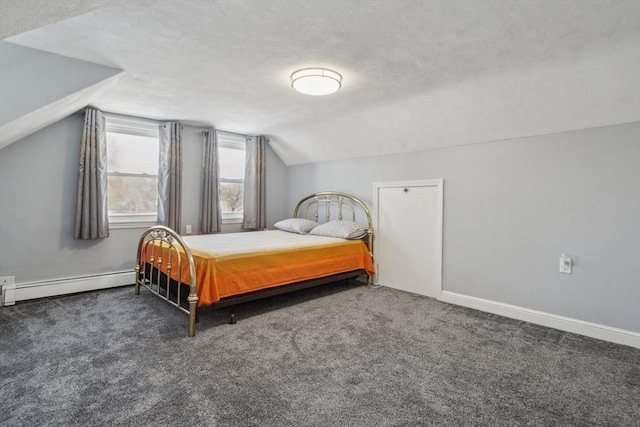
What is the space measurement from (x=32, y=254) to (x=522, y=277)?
4973mm

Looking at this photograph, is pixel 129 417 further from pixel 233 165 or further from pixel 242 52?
pixel 233 165

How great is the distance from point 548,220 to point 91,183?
4675mm

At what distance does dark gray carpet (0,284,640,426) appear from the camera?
165 centimetres

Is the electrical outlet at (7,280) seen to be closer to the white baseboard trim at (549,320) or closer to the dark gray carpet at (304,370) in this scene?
the dark gray carpet at (304,370)

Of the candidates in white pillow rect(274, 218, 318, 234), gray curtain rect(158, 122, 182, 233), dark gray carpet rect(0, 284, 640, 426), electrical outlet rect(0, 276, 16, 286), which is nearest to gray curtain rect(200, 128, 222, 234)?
gray curtain rect(158, 122, 182, 233)

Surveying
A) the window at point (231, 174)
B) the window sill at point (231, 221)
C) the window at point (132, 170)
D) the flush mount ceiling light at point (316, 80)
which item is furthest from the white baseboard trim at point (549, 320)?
the window at point (132, 170)

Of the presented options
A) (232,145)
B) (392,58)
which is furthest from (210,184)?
(392,58)

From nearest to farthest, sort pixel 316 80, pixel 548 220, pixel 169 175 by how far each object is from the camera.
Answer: pixel 316 80, pixel 548 220, pixel 169 175

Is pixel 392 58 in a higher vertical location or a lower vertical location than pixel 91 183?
higher

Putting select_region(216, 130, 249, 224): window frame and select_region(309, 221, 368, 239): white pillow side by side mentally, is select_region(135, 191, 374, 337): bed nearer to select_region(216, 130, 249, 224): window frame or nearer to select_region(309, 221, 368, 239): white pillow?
select_region(309, 221, 368, 239): white pillow

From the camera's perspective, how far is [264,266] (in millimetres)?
3082

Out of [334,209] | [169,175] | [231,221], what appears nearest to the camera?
[169,175]

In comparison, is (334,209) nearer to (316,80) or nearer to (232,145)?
(232,145)

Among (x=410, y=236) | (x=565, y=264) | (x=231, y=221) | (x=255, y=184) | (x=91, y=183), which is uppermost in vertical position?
(x=255, y=184)
